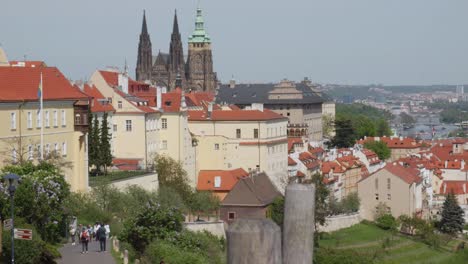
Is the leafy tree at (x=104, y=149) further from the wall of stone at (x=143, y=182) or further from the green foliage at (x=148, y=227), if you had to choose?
the green foliage at (x=148, y=227)

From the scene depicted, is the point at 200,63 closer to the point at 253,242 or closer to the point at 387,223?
the point at 387,223

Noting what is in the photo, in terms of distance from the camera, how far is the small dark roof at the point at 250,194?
6197 centimetres

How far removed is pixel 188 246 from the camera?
1310 inches

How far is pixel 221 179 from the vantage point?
221 feet

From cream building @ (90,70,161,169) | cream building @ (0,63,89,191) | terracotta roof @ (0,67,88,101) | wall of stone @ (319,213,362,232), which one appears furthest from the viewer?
wall of stone @ (319,213,362,232)

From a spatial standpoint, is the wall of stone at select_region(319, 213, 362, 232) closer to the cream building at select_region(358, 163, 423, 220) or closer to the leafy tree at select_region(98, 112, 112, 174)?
the cream building at select_region(358, 163, 423, 220)

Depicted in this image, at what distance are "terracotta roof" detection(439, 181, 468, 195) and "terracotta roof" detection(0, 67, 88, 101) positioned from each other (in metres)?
64.8

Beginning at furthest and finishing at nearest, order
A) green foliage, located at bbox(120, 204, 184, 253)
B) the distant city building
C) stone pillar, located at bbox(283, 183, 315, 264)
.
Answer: the distant city building → green foliage, located at bbox(120, 204, 184, 253) → stone pillar, located at bbox(283, 183, 315, 264)

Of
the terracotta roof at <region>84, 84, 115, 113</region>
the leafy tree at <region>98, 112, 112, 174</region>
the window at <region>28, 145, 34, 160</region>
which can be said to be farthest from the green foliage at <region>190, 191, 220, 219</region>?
the window at <region>28, 145, 34, 160</region>

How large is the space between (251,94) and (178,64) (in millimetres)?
32708

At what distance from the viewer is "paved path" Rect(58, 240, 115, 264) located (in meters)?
28.2

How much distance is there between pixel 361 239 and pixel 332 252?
22.9 m

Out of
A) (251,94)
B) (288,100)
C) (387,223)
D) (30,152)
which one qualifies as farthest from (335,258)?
(251,94)

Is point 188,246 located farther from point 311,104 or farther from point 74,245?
point 311,104
